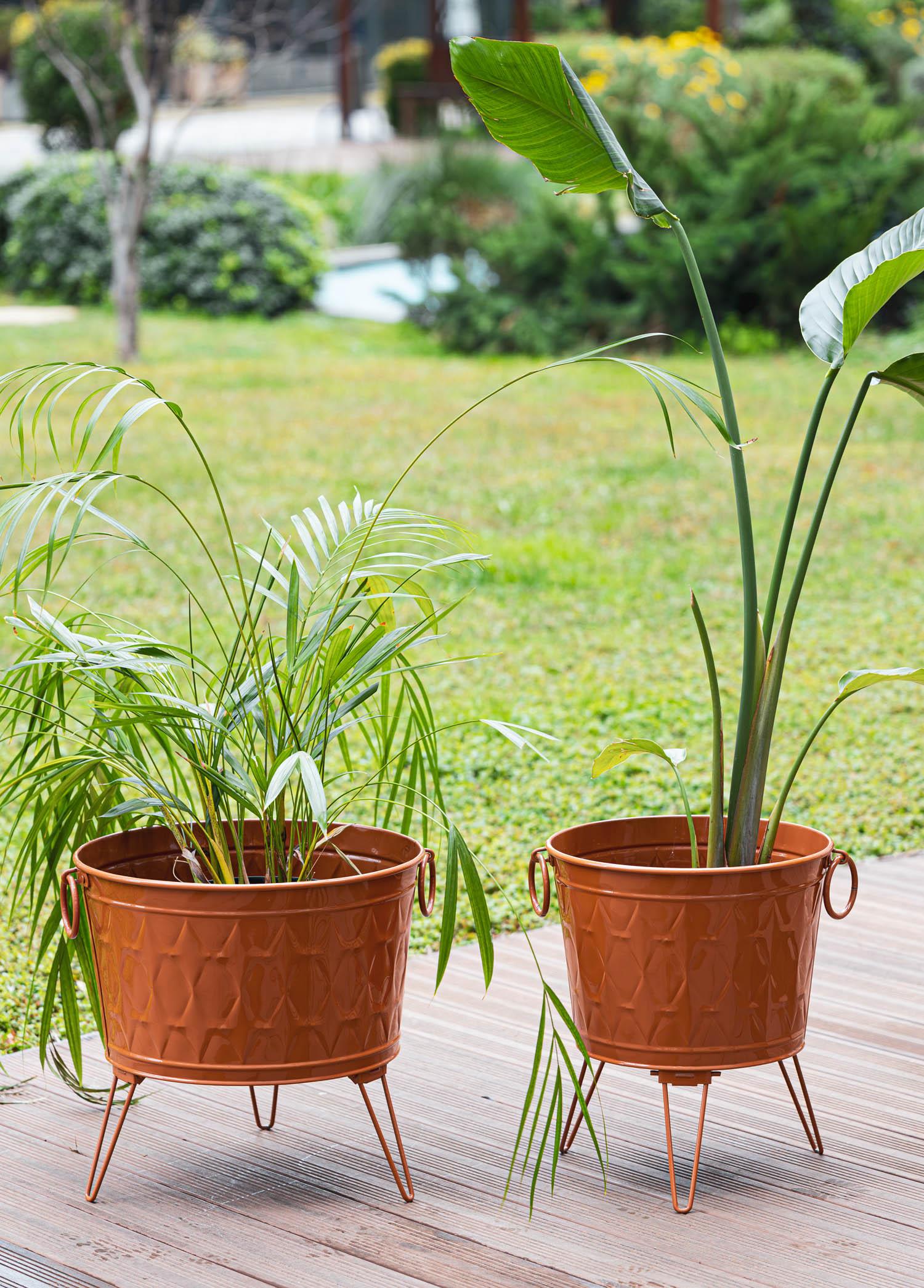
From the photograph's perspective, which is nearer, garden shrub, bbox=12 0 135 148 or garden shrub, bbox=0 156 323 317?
garden shrub, bbox=0 156 323 317

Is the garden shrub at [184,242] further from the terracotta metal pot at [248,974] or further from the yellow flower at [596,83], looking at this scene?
the terracotta metal pot at [248,974]

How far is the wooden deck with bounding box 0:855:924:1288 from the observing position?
2.30 meters

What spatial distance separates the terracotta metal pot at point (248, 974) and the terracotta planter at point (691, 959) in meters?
0.31

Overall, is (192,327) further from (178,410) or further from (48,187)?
(178,410)

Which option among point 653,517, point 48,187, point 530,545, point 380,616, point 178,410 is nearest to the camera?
point 178,410

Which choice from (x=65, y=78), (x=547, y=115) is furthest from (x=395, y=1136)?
(x=65, y=78)

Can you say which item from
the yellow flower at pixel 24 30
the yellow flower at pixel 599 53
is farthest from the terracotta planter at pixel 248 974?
the yellow flower at pixel 24 30

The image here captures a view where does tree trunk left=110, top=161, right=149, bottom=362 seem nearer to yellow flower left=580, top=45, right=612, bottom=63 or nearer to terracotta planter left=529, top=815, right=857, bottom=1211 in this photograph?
yellow flower left=580, top=45, right=612, bottom=63

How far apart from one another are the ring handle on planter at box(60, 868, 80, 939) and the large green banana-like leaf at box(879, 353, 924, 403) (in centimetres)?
145

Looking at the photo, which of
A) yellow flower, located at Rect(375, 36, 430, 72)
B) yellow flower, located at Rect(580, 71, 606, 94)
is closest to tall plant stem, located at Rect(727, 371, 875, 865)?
yellow flower, located at Rect(580, 71, 606, 94)

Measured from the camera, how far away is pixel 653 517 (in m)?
8.95

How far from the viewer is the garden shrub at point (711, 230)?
13.6 m

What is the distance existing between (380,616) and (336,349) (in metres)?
11.8

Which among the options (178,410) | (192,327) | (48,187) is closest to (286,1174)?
(178,410)
